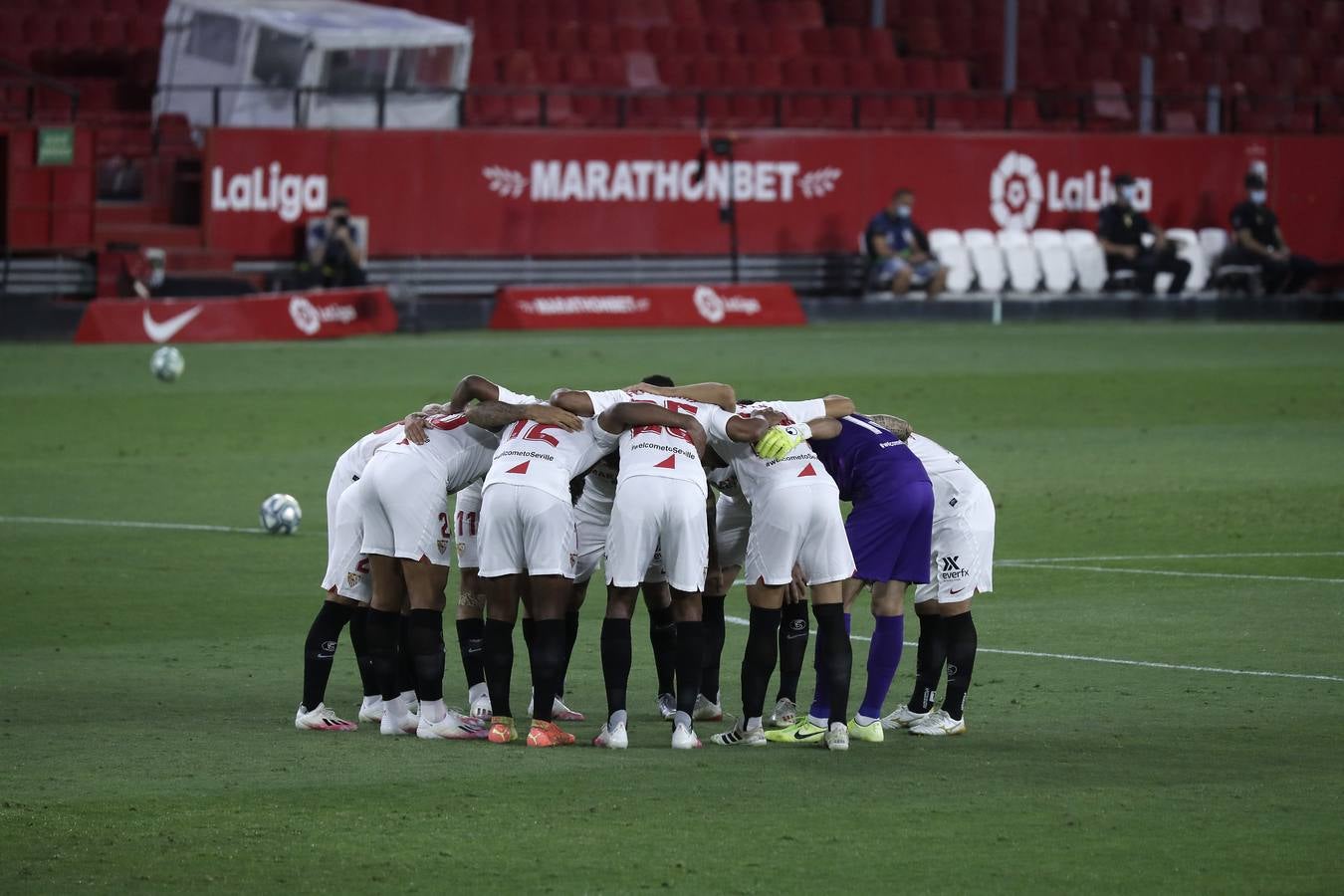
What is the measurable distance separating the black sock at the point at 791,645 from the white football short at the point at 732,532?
370 mm

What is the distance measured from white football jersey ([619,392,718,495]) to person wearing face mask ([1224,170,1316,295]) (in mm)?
31437

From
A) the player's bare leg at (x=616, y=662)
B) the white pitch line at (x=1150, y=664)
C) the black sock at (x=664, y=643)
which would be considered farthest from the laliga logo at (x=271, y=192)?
the player's bare leg at (x=616, y=662)

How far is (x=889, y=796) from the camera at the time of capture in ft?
29.5

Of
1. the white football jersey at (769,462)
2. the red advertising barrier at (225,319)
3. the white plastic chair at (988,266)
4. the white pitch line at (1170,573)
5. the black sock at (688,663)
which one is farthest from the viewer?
the white plastic chair at (988,266)

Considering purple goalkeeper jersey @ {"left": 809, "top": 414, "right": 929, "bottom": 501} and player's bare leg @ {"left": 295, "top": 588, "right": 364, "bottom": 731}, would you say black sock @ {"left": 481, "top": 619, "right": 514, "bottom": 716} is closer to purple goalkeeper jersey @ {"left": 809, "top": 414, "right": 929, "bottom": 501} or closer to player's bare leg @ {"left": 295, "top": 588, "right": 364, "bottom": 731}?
player's bare leg @ {"left": 295, "top": 588, "right": 364, "bottom": 731}

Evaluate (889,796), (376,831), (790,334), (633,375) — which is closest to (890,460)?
(889,796)

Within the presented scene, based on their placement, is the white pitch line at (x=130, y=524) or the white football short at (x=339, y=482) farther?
the white pitch line at (x=130, y=524)

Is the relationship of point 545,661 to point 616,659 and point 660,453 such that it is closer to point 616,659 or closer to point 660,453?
point 616,659

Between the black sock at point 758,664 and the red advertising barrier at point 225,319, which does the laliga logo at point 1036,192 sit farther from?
the black sock at point 758,664

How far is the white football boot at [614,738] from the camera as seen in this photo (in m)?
9.92

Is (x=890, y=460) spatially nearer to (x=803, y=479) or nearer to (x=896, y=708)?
(x=803, y=479)

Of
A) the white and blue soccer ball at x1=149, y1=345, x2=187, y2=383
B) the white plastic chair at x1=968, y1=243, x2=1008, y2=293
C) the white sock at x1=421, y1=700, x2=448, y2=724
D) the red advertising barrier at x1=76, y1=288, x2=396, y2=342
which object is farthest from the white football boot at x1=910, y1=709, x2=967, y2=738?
the white plastic chair at x1=968, y1=243, x2=1008, y2=293

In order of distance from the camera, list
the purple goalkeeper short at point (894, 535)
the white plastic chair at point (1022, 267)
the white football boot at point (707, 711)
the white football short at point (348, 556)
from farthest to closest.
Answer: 1. the white plastic chair at point (1022, 267)
2. the white football boot at point (707, 711)
3. the white football short at point (348, 556)
4. the purple goalkeeper short at point (894, 535)

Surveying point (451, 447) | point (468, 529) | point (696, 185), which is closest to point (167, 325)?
point (696, 185)
